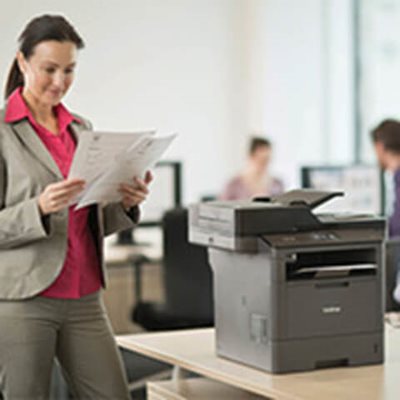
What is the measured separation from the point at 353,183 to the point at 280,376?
135 inches

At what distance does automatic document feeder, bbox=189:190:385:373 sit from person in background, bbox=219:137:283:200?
4040 millimetres

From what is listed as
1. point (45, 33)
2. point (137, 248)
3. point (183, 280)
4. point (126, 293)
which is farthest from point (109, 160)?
point (126, 293)

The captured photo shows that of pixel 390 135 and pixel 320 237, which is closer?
pixel 320 237

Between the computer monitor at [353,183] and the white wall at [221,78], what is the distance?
5.44ft

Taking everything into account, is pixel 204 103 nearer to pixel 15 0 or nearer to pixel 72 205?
pixel 15 0

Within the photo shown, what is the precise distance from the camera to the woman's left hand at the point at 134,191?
2.80 m

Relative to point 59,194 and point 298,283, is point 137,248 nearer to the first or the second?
point 298,283

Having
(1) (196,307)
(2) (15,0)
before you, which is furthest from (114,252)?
(2) (15,0)

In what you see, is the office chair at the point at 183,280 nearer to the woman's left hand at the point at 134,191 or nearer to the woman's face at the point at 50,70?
the woman's left hand at the point at 134,191

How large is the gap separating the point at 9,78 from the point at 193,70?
4.63 meters

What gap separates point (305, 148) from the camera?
795 cm

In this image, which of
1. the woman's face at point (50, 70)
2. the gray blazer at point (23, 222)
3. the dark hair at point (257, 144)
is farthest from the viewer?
the dark hair at point (257, 144)

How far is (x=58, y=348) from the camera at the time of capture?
2850mm

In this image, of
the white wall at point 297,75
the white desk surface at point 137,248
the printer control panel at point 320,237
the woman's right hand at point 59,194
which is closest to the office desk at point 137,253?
the white desk surface at point 137,248
